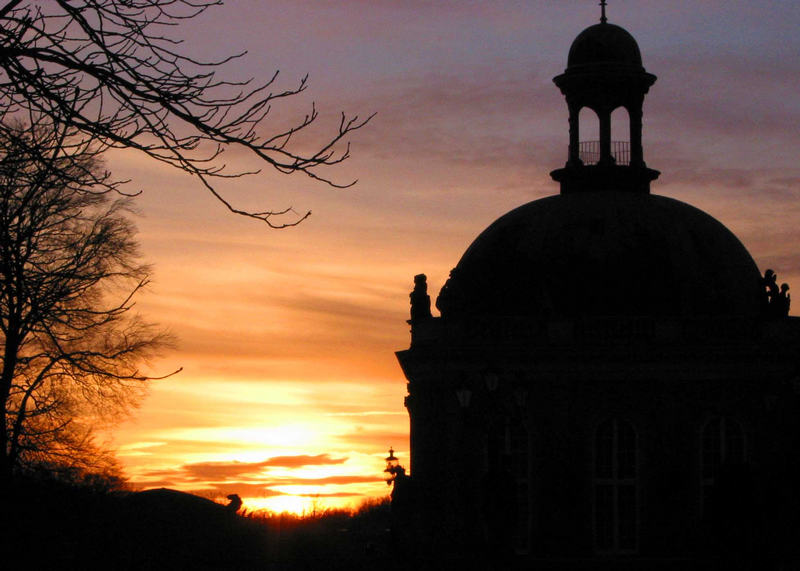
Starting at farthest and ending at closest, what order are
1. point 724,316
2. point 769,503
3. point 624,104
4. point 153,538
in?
point 624,104 < point 724,316 < point 769,503 < point 153,538

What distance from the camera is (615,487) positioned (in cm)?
4506

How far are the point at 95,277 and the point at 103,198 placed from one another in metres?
1.73

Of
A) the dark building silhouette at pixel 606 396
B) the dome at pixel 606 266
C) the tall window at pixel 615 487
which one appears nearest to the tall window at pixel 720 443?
the dark building silhouette at pixel 606 396

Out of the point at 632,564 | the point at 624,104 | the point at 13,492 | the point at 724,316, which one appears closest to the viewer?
the point at 13,492

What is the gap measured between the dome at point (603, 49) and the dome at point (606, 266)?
16.3 feet

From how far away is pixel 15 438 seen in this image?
2814 centimetres

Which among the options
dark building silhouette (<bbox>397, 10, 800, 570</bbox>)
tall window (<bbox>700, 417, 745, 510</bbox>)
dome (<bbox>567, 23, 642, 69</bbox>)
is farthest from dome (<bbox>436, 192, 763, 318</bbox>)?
dome (<bbox>567, 23, 642, 69</bbox>)

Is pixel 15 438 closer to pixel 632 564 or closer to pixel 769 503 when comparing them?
pixel 769 503

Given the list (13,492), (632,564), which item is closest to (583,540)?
(632,564)

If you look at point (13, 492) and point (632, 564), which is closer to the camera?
point (13, 492)

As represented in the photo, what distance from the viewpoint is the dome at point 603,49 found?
2025 inches

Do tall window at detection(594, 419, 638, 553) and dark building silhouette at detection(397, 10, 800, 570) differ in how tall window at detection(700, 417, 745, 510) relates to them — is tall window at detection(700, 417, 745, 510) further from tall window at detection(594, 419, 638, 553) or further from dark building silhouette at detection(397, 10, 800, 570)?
tall window at detection(594, 419, 638, 553)

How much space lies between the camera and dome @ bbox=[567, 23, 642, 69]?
51438 mm

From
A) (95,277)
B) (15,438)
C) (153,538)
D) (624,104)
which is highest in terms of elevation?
(624,104)
